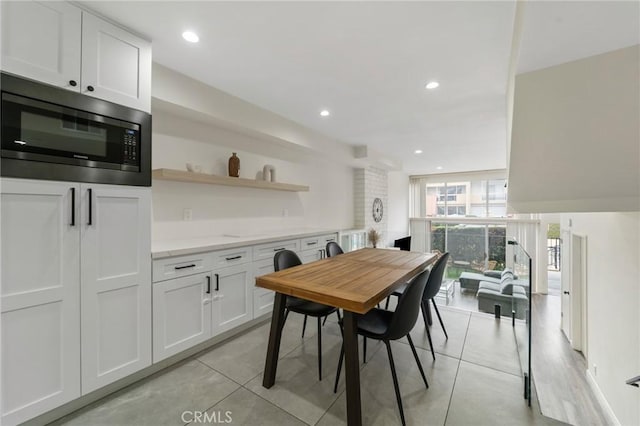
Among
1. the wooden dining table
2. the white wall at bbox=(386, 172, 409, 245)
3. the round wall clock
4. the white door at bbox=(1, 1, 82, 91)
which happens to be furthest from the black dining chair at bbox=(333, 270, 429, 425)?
the white wall at bbox=(386, 172, 409, 245)

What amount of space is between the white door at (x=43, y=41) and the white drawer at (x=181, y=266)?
1281 millimetres

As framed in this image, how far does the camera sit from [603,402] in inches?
94.6

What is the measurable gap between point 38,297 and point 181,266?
0.82 metres

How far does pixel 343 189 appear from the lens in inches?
211

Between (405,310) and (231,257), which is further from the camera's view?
(231,257)

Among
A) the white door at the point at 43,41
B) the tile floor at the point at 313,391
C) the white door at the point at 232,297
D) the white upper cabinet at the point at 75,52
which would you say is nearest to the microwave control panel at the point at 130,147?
the white upper cabinet at the point at 75,52

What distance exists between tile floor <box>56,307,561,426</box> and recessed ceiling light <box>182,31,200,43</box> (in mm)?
2523

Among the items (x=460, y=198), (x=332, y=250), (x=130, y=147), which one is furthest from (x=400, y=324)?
(x=460, y=198)

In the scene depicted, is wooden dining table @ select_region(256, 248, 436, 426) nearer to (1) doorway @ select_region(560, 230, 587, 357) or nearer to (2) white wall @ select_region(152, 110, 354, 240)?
(2) white wall @ select_region(152, 110, 354, 240)

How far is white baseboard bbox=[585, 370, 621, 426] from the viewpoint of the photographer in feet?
7.23

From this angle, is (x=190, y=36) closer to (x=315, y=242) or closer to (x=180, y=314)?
(x=180, y=314)

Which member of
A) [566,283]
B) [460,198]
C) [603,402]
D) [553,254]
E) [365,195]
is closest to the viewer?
[603,402]

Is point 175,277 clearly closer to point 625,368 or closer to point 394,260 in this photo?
point 394,260

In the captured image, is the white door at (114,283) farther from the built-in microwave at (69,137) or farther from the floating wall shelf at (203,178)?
the floating wall shelf at (203,178)
